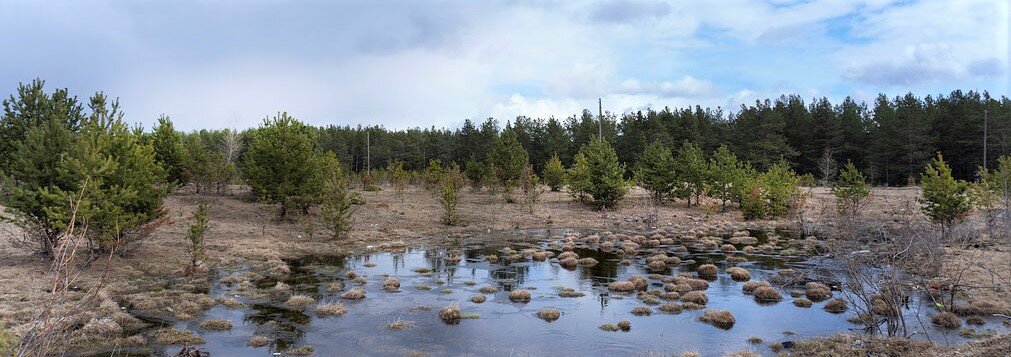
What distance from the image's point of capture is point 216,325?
44.2 ft

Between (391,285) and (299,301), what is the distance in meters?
2.92

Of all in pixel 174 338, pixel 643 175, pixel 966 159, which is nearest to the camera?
pixel 174 338

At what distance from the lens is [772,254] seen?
968 inches

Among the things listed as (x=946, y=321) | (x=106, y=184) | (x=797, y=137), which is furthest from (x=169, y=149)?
(x=797, y=137)

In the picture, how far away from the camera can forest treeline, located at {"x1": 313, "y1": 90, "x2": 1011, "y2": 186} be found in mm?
56250

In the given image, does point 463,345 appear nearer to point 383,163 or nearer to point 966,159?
point 966,159

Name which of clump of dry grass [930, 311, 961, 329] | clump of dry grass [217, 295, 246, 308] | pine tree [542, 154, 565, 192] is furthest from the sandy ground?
clump of dry grass [930, 311, 961, 329]

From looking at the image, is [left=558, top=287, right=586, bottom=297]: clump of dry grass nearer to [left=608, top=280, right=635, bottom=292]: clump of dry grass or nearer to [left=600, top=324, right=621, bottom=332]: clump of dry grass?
[left=608, top=280, right=635, bottom=292]: clump of dry grass

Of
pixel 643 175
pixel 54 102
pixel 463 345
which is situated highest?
→ pixel 54 102

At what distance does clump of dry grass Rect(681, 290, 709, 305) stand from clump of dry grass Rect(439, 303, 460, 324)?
6.15 meters

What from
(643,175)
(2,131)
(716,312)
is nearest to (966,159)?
(643,175)

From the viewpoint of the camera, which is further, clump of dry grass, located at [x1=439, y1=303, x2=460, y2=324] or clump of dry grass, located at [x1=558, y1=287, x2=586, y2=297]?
clump of dry grass, located at [x1=558, y1=287, x2=586, y2=297]

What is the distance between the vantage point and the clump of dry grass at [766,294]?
16.6 m

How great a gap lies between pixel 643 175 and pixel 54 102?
33625 millimetres
